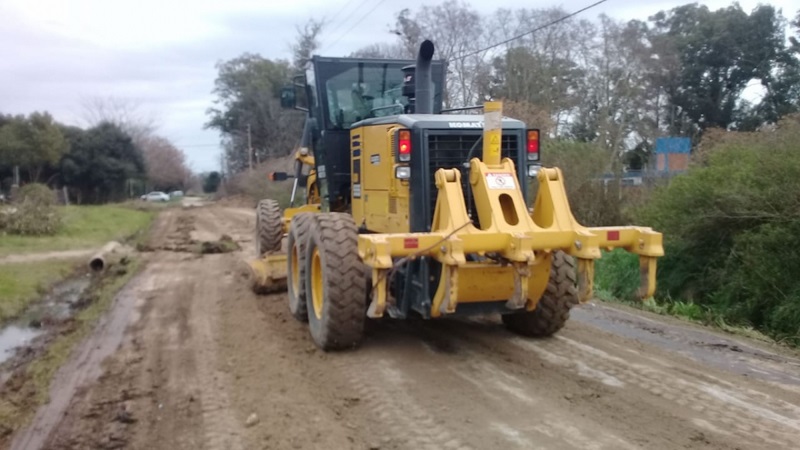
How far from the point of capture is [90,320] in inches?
413

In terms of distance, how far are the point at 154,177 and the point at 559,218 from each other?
263 ft

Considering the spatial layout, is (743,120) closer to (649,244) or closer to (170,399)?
(649,244)

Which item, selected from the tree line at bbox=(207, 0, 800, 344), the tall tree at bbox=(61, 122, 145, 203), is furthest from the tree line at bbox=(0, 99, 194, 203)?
the tree line at bbox=(207, 0, 800, 344)

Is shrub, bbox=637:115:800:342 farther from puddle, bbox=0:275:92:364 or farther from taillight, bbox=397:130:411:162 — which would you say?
puddle, bbox=0:275:92:364

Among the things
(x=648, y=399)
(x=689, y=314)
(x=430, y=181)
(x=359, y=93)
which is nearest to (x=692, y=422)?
(x=648, y=399)

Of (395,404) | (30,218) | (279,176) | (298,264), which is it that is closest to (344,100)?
(298,264)

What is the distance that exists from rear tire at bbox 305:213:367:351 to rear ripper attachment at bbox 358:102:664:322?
1.24ft

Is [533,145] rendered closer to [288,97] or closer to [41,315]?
[288,97]

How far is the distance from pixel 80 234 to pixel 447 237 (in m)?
19.3

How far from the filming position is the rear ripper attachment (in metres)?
6.43

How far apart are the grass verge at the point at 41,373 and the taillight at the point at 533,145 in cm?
501

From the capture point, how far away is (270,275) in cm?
1105

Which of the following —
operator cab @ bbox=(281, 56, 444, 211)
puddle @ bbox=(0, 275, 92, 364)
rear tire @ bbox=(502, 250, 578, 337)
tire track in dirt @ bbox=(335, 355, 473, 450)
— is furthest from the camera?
puddle @ bbox=(0, 275, 92, 364)

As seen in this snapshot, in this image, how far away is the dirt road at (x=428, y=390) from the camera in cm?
536
